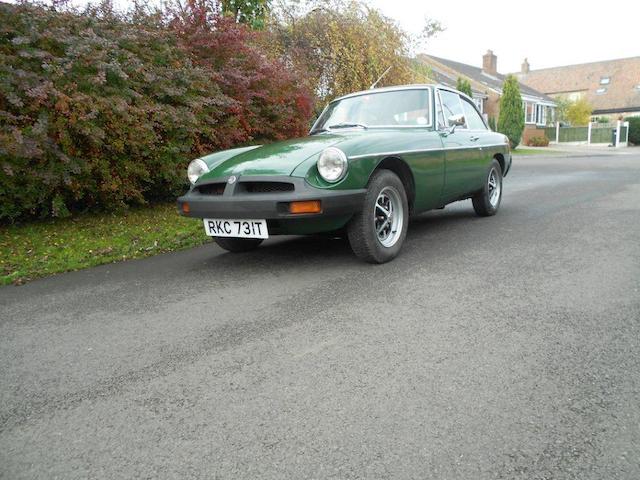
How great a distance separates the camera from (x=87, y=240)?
564 cm

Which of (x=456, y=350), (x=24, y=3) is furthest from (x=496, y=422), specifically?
(x=24, y=3)

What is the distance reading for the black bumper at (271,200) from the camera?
3.83m

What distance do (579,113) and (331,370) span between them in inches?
1900

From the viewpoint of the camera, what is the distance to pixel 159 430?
6.44 feet

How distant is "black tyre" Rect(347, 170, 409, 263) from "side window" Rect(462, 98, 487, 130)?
7.50ft

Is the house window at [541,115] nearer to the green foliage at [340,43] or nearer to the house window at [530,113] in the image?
the house window at [530,113]

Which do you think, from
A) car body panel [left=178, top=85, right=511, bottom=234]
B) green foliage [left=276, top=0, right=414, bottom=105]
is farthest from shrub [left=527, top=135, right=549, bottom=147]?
car body panel [left=178, top=85, right=511, bottom=234]

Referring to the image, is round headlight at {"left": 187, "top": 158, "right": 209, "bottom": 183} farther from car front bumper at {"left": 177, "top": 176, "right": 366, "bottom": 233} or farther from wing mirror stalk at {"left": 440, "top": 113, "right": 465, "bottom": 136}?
wing mirror stalk at {"left": 440, "top": 113, "right": 465, "bottom": 136}

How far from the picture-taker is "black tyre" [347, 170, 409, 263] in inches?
163

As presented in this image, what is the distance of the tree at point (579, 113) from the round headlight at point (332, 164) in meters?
46.4

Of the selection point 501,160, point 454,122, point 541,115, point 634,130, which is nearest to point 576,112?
point 541,115

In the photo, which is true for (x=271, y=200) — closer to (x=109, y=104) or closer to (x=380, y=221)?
(x=380, y=221)

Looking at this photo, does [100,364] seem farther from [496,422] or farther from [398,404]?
[496,422]

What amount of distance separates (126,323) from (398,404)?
1.87 metres
